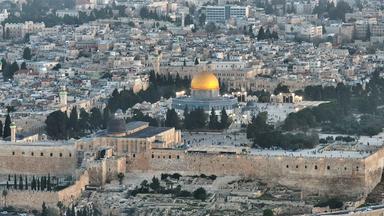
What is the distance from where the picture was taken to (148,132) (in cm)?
4119

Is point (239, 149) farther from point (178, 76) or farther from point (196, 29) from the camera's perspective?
point (196, 29)

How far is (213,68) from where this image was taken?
59281 millimetres

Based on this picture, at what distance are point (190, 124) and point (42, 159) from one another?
22.9 ft

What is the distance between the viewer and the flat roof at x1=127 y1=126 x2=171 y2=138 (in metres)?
40.3

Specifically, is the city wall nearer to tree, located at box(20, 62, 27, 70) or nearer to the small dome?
the small dome

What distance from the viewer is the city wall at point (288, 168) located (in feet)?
124

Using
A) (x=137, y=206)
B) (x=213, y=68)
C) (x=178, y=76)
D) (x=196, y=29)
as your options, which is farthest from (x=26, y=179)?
(x=196, y=29)

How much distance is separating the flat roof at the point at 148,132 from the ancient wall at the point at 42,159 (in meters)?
1.83

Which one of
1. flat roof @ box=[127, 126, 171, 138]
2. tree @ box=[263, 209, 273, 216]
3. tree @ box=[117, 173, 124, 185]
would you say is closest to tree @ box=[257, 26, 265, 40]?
flat roof @ box=[127, 126, 171, 138]

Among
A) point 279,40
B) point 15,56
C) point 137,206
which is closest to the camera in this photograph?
point 137,206

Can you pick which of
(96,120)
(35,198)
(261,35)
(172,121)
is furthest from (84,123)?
(261,35)

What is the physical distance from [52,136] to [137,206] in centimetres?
838

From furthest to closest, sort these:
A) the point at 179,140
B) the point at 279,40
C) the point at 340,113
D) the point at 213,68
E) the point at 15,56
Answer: the point at 279,40
the point at 15,56
the point at 213,68
the point at 340,113
the point at 179,140

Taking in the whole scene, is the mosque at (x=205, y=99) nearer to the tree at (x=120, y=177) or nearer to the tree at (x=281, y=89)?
the tree at (x=281, y=89)
